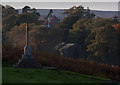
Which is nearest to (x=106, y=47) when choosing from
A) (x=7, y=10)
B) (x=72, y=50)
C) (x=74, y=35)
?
(x=74, y=35)

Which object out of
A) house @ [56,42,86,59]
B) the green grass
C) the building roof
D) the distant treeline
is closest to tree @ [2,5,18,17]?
the distant treeline

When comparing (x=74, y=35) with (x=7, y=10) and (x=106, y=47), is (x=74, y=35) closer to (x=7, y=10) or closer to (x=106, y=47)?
(x=106, y=47)

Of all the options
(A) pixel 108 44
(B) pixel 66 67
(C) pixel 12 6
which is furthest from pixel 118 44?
(C) pixel 12 6

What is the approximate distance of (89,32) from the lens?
53.7 meters

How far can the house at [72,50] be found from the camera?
5238cm

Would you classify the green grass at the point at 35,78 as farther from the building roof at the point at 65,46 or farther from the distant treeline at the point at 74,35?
the building roof at the point at 65,46

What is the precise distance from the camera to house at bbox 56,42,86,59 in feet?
172

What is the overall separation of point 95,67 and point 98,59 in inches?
747

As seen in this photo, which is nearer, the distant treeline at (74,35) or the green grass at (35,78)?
the green grass at (35,78)

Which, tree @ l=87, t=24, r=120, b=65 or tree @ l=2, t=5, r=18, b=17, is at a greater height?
tree @ l=2, t=5, r=18, b=17

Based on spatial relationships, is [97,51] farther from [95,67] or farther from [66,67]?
[66,67]

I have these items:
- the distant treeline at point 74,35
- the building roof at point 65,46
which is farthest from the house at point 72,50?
the distant treeline at point 74,35

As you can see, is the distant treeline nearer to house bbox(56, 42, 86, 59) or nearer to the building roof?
house bbox(56, 42, 86, 59)

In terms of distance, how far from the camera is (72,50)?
54094 millimetres
